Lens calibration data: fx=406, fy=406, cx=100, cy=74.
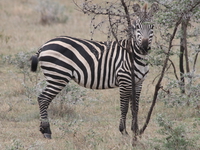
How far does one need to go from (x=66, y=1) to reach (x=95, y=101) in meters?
16.5

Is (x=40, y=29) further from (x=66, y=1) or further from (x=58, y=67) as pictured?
(x=58, y=67)

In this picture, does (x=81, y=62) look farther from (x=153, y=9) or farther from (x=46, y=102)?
(x=153, y=9)

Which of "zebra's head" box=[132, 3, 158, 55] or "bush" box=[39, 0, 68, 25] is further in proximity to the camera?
"bush" box=[39, 0, 68, 25]

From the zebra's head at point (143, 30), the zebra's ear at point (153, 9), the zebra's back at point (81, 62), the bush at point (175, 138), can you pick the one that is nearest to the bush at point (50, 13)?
the zebra's back at point (81, 62)

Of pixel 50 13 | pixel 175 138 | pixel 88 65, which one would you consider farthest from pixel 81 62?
pixel 50 13

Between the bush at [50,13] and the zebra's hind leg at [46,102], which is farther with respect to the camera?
the bush at [50,13]

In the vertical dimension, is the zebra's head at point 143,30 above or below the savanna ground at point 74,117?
above

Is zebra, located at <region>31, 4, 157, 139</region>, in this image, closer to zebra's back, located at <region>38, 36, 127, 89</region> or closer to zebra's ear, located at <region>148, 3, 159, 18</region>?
zebra's back, located at <region>38, 36, 127, 89</region>

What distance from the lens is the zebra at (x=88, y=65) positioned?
6.97 meters

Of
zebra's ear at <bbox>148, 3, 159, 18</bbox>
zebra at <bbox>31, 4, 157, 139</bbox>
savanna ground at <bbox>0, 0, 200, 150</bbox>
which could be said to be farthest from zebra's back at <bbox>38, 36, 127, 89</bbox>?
zebra's ear at <bbox>148, 3, 159, 18</bbox>

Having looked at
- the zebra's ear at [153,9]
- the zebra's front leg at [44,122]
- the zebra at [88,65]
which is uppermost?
the zebra's ear at [153,9]

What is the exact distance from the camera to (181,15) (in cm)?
559

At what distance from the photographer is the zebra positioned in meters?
6.97

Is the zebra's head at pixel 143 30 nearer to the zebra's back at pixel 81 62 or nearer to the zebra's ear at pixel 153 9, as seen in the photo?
the zebra's ear at pixel 153 9
